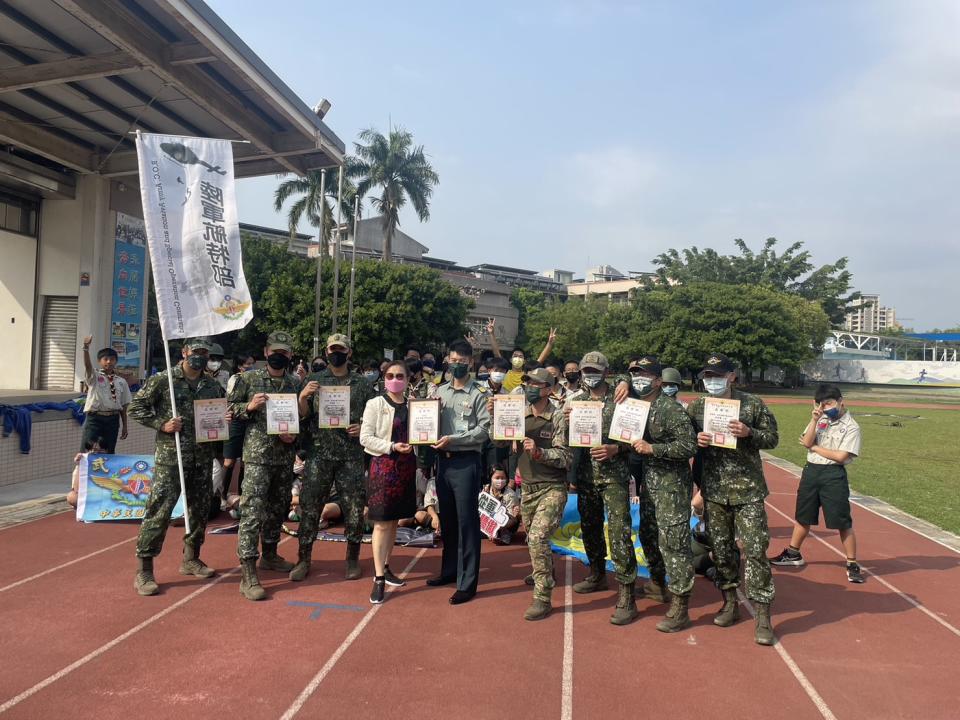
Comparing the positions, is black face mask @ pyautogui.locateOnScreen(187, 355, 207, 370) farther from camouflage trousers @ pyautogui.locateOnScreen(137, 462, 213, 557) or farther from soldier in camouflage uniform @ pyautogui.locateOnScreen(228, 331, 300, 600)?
camouflage trousers @ pyautogui.locateOnScreen(137, 462, 213, 557)

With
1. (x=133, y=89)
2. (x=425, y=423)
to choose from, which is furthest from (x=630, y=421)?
(x=133, y=89)

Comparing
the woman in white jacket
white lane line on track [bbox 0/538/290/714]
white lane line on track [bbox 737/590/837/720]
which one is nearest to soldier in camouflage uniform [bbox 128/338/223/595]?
white lane line on track [bbox 0/538/290/714]

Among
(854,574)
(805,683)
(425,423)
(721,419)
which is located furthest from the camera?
(854,574)

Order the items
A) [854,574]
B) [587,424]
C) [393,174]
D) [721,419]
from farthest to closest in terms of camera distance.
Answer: [393,174], [854,574], [587,424], [721,419]

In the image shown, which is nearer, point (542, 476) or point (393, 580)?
point (542, 476)

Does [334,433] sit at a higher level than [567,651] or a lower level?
higher

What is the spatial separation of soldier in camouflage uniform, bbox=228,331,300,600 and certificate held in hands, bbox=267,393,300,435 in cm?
8

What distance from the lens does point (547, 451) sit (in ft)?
17.0

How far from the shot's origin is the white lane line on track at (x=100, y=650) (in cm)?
373

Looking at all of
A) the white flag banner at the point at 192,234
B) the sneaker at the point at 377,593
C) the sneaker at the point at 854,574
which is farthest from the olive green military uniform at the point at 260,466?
the sneaker at the point at 854,574

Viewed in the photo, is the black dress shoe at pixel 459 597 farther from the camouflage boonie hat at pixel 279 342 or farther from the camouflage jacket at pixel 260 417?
the camouflage boonie hat at pixel 279 342

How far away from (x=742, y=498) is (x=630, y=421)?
3.27 ft

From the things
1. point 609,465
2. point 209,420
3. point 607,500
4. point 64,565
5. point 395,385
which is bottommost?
point 64,565

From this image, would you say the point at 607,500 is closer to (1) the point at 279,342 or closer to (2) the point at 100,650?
(1) the point at 279,342
